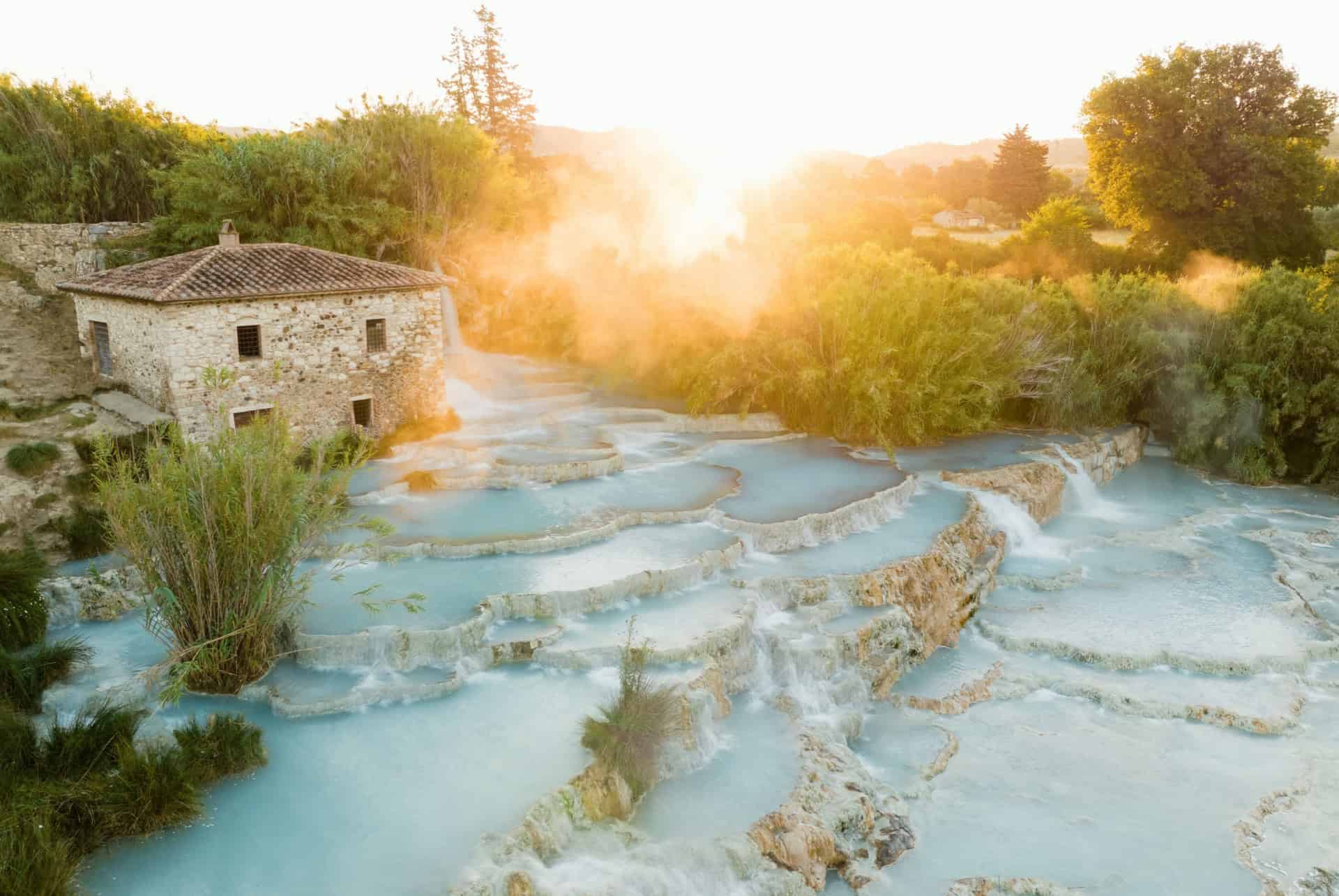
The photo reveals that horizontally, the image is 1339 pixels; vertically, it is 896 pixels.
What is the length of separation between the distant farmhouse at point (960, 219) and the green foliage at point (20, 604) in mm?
47002

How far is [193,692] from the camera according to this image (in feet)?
32.2

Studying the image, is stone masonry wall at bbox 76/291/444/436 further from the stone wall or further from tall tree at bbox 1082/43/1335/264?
tall tree at bbox 1082/43/1335/264

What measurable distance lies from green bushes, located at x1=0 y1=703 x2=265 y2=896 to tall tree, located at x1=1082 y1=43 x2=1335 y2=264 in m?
35.6

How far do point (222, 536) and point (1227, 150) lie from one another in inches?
1441

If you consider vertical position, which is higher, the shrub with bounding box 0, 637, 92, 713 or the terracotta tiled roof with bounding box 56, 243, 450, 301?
the terracotta tiled roof with bounding box 56, 243, 450, 301

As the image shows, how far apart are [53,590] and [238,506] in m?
4.26

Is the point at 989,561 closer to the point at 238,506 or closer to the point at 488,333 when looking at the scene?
the point at 238,506

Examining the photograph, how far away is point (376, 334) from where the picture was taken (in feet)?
60.4

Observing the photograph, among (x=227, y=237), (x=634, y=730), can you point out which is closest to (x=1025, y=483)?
(x=634, y=730)

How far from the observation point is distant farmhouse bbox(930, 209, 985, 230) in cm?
5075

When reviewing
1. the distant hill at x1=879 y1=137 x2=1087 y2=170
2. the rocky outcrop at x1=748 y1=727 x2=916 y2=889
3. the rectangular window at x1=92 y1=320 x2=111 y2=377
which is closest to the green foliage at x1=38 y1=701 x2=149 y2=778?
the rocky outcrop at x1=748 y1=727 x2=916 y2=889

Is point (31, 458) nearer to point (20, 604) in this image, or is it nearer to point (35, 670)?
point (20, 604)

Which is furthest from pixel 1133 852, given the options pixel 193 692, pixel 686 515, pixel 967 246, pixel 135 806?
pixel 967 246

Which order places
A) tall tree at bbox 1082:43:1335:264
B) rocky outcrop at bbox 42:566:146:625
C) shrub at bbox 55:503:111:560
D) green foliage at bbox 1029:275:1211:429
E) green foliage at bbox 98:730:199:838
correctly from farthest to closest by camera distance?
tall tree at bbox 1082:43:1335:264, green foliage at bbox 1029:275:1211:429, shrub at bbox 55:503:111:560, rocky outcrop at bbox 42:566:146:625, green foliage at bbox 98:730:199:838
